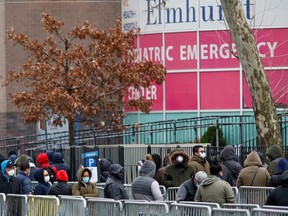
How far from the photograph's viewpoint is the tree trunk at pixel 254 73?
2341 cm

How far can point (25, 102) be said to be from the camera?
30.5 m

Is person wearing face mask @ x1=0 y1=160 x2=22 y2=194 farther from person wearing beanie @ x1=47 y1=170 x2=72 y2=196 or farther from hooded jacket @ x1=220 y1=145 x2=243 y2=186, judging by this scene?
hooded jacket @ x1=220 y1=145 x2=243 y2=186

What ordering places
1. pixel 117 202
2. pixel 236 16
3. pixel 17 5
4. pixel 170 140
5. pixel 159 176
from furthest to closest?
pixel 17 5
pixel 170 140
pixel 236 16
pixel 159 176
pixel 117 202

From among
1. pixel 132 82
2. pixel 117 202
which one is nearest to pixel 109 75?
pixel 132 82

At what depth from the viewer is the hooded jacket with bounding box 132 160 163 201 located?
56.7 ft

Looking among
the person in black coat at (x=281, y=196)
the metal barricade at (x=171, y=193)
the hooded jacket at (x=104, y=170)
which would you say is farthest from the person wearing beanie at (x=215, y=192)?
the hooded jacket at (x=104, y=170)

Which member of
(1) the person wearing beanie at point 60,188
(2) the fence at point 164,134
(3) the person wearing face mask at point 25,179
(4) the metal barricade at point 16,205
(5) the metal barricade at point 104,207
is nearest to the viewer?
(5) the metal barricade at point 104,207

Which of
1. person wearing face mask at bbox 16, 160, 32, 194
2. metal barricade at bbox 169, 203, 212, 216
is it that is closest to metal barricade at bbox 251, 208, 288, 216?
metal barricade at bbox 169, 203, 212, 216

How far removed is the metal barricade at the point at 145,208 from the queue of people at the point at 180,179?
1136 millimetres

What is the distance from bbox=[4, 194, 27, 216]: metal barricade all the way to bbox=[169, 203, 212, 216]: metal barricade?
3.84m

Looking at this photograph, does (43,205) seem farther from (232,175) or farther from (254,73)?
(254,73)

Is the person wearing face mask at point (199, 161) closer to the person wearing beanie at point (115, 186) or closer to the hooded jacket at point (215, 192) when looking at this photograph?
the person wearing beanie at point (115, 186)

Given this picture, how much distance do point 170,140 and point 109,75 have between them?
5.16m

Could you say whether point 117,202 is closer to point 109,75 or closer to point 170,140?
point 109,75
